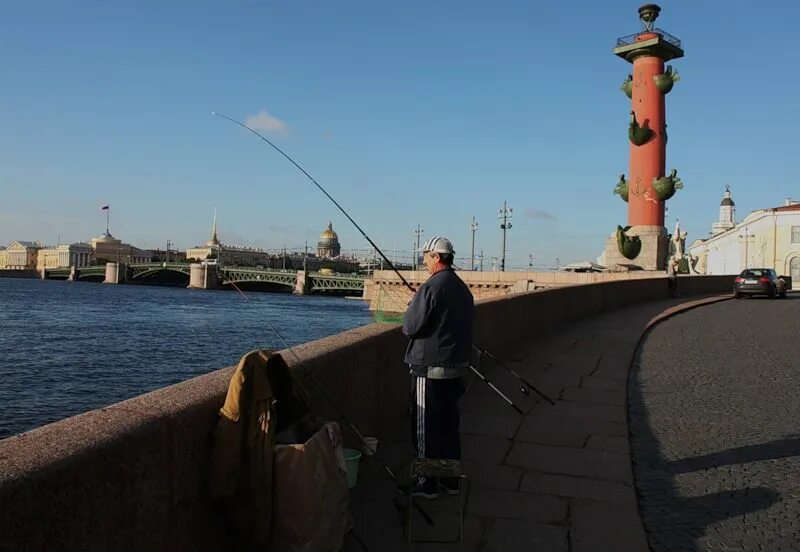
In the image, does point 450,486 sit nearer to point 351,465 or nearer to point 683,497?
point 351,465

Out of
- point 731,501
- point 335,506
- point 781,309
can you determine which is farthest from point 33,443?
point 781,309

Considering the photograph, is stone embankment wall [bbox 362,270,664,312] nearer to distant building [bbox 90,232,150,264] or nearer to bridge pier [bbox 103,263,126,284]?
bridge pier [bbox 103,263,126,284]

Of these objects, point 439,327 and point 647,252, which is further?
point 647,252

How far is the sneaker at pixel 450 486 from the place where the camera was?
3.83 metres

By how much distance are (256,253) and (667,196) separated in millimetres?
135090

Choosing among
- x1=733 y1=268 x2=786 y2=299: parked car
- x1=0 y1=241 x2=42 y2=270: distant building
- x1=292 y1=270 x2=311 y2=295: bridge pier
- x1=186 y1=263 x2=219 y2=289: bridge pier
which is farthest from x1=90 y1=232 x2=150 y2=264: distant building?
x1=733 y1=268 x2=786 y2=299: parked car

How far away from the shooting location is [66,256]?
497 ft

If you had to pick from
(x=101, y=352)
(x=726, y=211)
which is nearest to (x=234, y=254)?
(x=726, y=211)

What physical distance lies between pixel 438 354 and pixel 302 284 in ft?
290

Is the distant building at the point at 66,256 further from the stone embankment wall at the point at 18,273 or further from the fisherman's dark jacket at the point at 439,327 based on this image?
the fisherman's dark jacket at the point at 439,327

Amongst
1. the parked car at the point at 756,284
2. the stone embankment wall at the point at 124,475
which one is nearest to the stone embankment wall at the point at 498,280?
the parked car at the point at 756,284

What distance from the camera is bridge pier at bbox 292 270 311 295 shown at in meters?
90.8

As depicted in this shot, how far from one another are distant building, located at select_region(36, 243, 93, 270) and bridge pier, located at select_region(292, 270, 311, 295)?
78460 mm

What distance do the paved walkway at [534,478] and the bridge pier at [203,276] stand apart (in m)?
87.9
